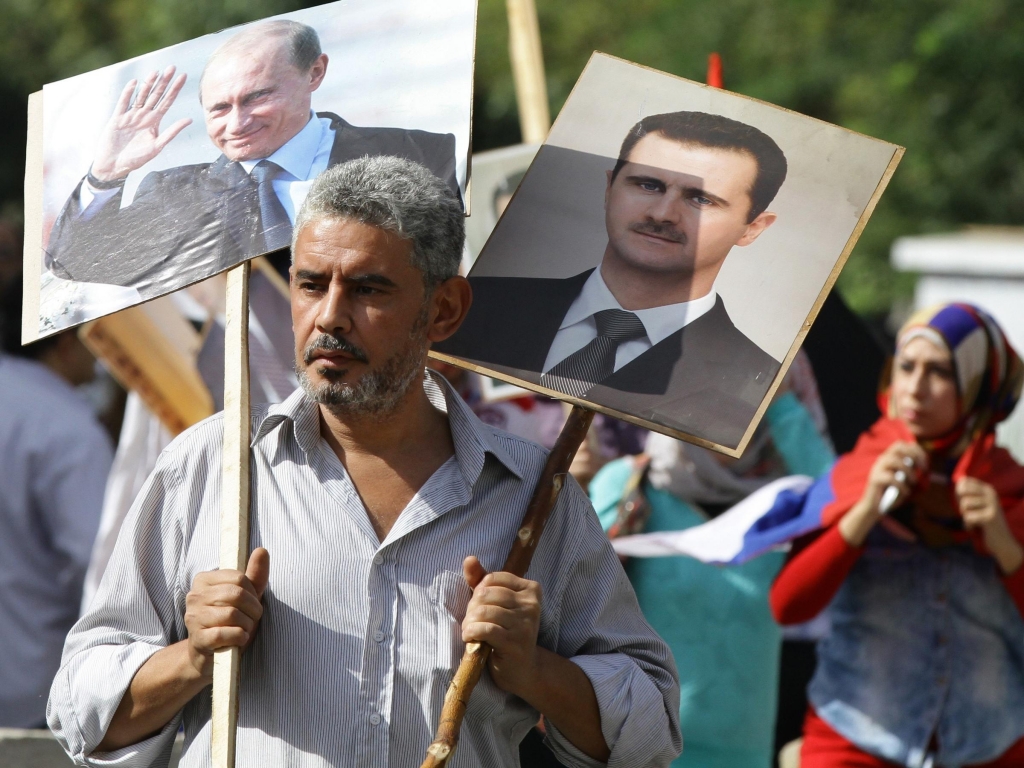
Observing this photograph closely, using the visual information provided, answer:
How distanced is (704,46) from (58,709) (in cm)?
1370

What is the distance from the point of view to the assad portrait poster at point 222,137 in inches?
90.1

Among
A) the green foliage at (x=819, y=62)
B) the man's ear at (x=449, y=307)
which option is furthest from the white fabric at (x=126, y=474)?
the green foliage at (x=819, y=62)

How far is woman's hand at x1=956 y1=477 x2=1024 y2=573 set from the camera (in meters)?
3.28

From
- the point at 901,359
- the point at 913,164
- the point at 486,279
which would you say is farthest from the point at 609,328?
the point at 913,164

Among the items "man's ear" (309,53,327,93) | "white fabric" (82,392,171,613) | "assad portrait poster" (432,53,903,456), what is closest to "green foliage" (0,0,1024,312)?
"white fabric" (82,392,171,613)

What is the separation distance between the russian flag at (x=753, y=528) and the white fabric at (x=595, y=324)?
1.31m

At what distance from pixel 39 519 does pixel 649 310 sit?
2926 millimetres

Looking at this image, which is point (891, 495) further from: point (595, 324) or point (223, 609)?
point (223, 609)

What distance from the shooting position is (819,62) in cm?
1482

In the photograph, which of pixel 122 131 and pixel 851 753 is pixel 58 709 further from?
pixel 851 753

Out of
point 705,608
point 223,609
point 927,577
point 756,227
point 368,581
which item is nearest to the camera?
point 223,609

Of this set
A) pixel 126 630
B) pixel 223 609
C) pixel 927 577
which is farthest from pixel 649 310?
pixel 927 577

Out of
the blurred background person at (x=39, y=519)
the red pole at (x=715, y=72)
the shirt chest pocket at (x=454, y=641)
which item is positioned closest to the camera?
the shirt chest pocket at (x=454, y=641)

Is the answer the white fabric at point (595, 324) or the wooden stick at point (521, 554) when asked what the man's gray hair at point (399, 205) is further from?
the wooden stick at point (521, 554)
